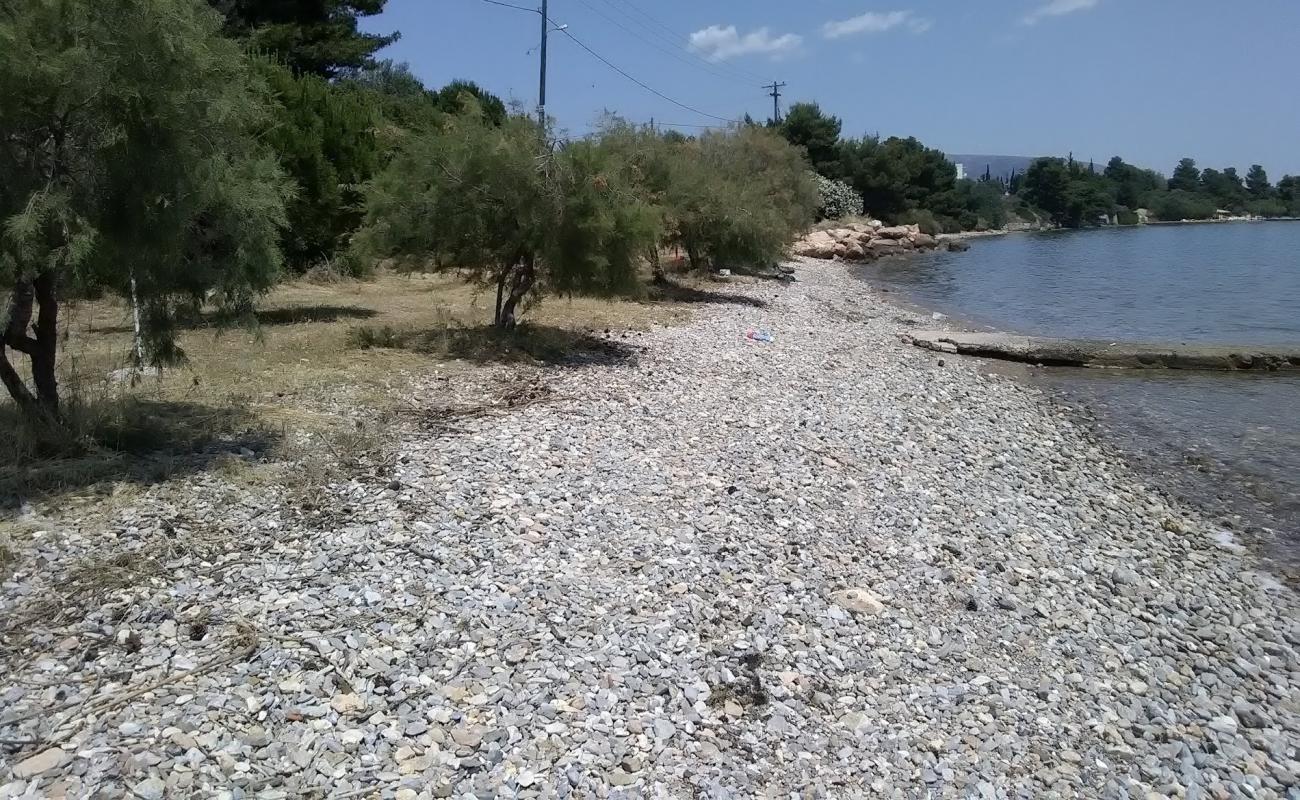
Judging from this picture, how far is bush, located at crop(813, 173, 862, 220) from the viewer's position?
67000mm

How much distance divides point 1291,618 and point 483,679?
6.94 metres

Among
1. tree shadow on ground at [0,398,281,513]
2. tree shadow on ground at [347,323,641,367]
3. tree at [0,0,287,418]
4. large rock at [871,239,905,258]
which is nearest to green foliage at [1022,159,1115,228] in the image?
large rock at [871,239,905,258]

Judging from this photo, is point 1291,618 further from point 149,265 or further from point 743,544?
point 149,265

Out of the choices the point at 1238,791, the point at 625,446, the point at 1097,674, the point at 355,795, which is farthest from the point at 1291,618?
the point at 355,795

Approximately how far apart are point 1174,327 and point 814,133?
167 feet

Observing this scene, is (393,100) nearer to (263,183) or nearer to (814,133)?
(263,183)

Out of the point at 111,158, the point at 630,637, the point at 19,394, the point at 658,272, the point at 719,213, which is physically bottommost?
the point at 630,637

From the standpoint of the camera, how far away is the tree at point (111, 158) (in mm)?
6492

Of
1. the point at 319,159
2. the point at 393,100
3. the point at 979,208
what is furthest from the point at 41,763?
the point at 979,208

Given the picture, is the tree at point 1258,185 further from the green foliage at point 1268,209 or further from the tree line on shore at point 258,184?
the tree line on shore at point 258,184

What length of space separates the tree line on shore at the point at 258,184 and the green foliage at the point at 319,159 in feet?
0.18

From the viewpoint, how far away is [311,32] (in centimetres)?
3017

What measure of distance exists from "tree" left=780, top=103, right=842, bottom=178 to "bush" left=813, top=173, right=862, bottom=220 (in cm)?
286

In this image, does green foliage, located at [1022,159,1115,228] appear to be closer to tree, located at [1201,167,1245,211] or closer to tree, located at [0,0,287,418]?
tree, located at [1201,167,1245,211]
